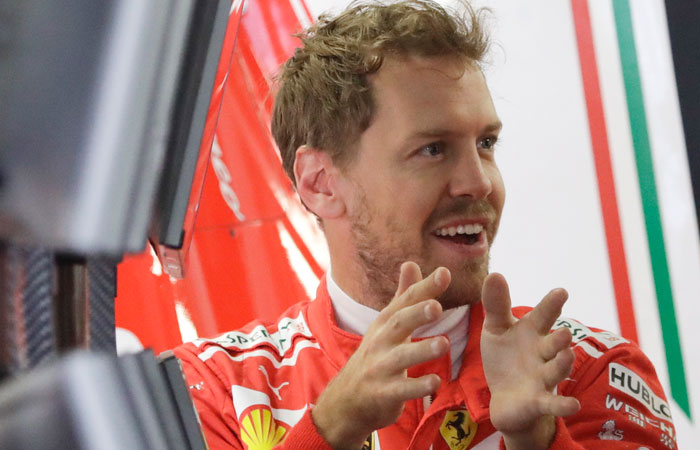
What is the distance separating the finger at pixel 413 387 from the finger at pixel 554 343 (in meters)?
0.11

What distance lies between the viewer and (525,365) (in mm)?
597

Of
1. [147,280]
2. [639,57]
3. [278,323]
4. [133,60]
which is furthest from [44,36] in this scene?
[639,57]

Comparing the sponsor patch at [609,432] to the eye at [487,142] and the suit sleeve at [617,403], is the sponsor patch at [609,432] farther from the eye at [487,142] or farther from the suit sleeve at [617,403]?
the eye at [487,142]

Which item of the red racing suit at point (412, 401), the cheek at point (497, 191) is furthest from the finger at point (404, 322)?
the cheek at point (497, 191)

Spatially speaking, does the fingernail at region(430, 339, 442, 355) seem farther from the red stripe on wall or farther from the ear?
the red stripe on wall

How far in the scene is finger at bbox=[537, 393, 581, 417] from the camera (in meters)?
0.53

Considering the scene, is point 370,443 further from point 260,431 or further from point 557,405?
point 557,405

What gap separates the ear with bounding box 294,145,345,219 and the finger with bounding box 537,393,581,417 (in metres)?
0.50

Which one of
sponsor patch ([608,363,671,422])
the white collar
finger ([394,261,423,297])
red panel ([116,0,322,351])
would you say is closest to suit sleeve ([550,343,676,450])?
sponsor patch ([608,363,671,422])

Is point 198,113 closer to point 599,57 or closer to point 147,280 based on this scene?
point 147,280

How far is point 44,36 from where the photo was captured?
5.2 inches

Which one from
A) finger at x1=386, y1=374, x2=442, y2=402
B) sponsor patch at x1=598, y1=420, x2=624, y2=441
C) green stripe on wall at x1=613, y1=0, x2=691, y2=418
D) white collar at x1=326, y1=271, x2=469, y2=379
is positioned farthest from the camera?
green stripe on wall at x1=613, y1=0, x2=691, y2=418

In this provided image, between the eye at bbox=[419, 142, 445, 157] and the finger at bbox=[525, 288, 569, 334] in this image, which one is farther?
the eye at bbox=[419, 142, 445, 157]

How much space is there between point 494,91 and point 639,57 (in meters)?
0.23
